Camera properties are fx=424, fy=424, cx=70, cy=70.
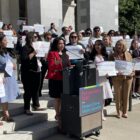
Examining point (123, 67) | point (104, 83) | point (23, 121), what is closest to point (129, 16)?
point (123, 67)

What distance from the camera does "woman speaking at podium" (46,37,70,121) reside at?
7719mm

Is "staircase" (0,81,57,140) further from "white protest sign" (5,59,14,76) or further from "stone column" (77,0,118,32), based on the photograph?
"stone column" (77,0,118,32)

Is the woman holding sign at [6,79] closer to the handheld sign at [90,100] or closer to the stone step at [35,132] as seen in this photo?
the stone step at [35,132]

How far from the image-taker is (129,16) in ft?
112

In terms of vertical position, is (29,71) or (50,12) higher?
(50,12)

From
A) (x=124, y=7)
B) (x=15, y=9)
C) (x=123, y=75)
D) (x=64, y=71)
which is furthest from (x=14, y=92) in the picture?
(x=124, y=7)

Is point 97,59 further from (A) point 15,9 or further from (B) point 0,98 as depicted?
(A) point 15,9

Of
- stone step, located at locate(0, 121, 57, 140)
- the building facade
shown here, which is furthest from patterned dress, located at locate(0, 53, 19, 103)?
the building facade

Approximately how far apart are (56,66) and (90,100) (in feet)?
2.98

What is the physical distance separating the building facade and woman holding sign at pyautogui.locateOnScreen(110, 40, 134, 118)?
5694mm

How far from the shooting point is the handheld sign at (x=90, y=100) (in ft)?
23.7

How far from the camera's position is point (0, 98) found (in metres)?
7.34

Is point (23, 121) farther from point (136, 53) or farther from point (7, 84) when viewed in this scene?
point (136, 53)

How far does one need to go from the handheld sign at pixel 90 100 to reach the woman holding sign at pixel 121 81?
4.74ft
